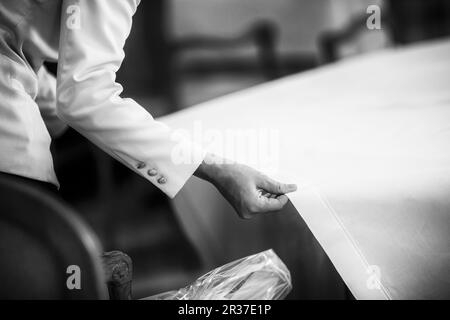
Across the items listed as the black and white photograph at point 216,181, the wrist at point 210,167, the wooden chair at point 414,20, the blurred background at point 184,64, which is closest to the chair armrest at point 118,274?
the black and white photograph at point 216,181

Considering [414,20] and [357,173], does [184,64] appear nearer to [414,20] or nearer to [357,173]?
[414,20]

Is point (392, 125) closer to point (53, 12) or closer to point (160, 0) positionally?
point (53, 12)

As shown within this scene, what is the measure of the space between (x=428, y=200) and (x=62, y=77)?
0.68 m

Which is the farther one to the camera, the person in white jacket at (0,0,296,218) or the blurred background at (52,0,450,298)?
the blurred background at (52,0,450,298)

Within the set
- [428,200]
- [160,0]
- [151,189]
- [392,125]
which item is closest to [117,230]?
[151,189]

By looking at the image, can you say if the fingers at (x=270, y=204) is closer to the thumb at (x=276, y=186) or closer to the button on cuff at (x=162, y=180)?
the thumb at (x=276, y=186)

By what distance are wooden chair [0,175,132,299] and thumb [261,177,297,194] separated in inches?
12.5

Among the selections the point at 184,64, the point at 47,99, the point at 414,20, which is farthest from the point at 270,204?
the point at 414,20

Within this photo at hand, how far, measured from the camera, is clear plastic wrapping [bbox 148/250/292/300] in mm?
856

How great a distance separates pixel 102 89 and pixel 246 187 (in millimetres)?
311

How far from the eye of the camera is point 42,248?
2.36 ft

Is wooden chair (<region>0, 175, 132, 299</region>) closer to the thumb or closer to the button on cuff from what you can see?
the button on cuff

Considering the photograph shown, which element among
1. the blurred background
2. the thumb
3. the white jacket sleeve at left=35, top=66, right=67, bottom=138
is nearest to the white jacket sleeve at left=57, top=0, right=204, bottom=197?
the thumb

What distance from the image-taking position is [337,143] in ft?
3.48
